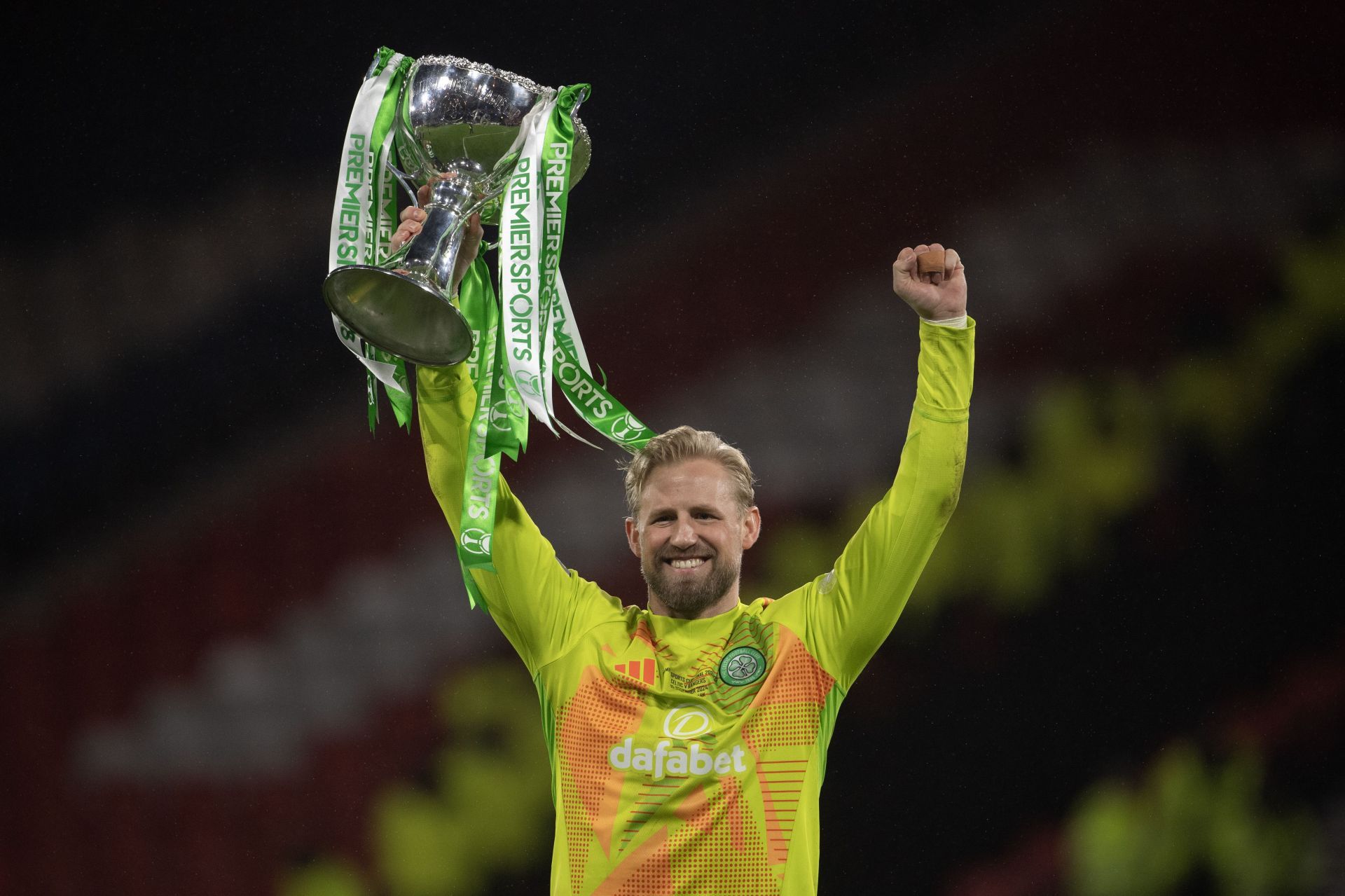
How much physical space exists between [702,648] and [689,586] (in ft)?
0.32

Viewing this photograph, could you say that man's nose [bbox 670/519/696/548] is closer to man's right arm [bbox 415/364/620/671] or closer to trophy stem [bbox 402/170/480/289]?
man's right arm [bbox 415/364/620/671]

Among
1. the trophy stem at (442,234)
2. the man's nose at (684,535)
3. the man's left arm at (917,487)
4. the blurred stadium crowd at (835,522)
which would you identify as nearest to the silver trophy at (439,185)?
the trophy stem at (442,234)

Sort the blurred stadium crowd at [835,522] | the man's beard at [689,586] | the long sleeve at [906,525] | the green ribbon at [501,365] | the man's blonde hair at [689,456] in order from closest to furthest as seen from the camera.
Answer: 1. the green ribbon at [501,365]
2. the long sleeve at [906,525]
3. the man's beard at [689,586]
4. the man's blonde hair at [689,456]
5. the blurred stadium crowd at [835,522]

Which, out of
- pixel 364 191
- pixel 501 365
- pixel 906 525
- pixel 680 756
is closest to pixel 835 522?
pixel 906 525

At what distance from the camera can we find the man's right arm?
1954 mm

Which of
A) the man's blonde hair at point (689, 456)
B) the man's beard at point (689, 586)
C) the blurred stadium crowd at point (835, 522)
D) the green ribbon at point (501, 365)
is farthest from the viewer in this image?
the blurred stadium crowd at point (835, 522)

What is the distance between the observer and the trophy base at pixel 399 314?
5.57ft

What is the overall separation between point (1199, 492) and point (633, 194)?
156 centimetres

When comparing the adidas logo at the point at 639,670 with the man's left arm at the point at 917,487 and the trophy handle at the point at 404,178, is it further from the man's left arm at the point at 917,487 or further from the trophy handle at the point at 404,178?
the trophy handle at the point at 404,178

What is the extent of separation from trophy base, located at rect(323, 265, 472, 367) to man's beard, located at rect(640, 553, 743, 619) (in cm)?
49

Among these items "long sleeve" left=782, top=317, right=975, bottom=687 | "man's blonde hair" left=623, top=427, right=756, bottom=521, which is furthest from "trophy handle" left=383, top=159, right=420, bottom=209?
"long sleeve" left=782, top=317, right=975, bottom=687

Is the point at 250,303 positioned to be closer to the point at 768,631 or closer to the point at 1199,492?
the point at 768,631

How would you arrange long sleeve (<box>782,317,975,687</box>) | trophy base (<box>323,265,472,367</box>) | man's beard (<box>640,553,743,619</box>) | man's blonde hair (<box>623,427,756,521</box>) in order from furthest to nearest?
man's blonde hair (<box>623,427,756,521</box>), man's beard (<box>640,553,743,619</box>), long sleeve (<box>782,317,975,687</box>), trophy base (<box>323,265,472,367</box>)

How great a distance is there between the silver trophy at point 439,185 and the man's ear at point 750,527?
0.61m
